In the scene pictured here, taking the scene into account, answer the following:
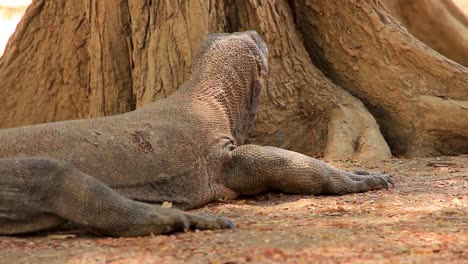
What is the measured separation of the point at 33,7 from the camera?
9.02 m

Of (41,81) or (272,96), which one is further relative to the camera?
(41,81)

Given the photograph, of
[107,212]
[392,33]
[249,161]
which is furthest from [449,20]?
[107,212]

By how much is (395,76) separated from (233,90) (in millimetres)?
2301

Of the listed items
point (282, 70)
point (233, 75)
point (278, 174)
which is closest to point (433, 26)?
point (282, 70)

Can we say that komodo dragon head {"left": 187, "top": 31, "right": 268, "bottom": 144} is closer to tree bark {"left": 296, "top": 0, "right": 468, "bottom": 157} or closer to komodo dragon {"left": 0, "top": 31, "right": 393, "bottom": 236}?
komodo dragon {"left": 0, "top": 31, "right": 393, "bottom": 236}

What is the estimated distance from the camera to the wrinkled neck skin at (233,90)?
657 cm

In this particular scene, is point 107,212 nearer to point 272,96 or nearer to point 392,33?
point 272,96

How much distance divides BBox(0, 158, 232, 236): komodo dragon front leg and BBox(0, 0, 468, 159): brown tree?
3.00 m

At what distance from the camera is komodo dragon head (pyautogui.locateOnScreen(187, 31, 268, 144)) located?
21.8 feet

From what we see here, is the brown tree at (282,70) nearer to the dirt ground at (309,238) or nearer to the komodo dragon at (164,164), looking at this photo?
the komodo dragon at (164,164)

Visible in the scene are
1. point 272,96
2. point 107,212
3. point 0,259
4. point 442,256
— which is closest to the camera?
point 442,256

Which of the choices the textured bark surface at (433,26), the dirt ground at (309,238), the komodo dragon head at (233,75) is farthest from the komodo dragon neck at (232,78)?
the textured bark surface at (433,26)

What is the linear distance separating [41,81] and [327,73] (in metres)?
2.86

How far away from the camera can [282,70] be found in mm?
8336
